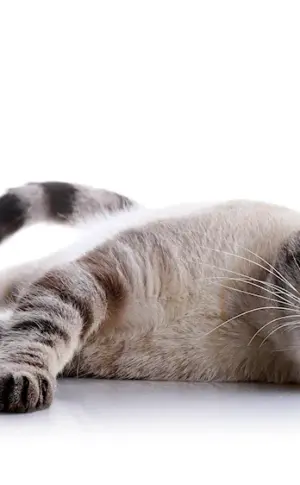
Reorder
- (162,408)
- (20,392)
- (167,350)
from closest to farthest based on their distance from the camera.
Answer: (20,392), (162,408), (167,350)

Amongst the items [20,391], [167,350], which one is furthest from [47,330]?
[167,350]

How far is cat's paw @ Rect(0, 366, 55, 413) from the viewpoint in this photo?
1406 mm

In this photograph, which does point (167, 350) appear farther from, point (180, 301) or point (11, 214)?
point (11, 214)

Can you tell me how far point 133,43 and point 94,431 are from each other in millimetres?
1820

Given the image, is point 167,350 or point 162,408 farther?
point 167,350

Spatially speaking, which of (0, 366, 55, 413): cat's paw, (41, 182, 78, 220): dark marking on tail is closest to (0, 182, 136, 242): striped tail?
(41, 182, 78, 220): dark marking on tail

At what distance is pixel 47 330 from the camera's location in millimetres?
1641

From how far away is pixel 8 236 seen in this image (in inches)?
94.6

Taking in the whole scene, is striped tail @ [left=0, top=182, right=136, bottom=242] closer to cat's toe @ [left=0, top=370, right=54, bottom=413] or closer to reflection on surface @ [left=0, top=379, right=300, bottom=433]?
reflection on surface @ [left=0, top=379, right=300, bottom=433]

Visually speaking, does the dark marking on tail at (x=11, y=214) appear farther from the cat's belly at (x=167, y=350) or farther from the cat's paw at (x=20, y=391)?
the cat's paw at (x=20, y=391)

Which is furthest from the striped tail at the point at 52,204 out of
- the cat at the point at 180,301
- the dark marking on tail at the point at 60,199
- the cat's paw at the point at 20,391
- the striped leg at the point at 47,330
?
the cat's paw at the point at 20,391

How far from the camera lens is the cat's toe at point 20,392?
1.41 meters

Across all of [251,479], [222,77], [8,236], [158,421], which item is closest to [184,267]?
[158,421]

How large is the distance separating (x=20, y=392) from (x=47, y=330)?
0.24m
